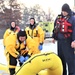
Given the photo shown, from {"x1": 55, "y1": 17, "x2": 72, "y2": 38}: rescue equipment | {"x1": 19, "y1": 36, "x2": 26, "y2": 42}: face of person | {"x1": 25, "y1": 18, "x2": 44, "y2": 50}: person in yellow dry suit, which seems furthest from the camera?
{"x1": 25, "y1": 18, "x2": 44, "y2": 50}: person in yellow dry suit

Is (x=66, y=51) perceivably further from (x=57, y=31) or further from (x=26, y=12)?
(x=26, y=12)

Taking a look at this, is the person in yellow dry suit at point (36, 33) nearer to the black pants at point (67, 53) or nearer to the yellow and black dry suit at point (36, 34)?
the yellow and black dry suit at point (36, 34)

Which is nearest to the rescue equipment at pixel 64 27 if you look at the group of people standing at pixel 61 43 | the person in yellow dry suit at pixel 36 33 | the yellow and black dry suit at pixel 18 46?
the group of people standing at pixel 61 43

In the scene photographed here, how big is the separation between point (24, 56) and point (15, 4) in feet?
28.9

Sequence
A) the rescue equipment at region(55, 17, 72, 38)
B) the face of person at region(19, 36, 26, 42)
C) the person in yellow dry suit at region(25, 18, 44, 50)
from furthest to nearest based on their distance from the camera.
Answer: the person in yellow dry suit at region(25, 18, 44, 50), the face of person at region(19, 36, 26, 42), the rescue equipment at region(55, 17, 72, 38)

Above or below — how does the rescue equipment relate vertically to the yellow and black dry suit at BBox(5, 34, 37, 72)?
above

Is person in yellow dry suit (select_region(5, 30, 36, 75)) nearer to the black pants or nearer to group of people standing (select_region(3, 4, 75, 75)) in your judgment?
group of people standing (select_region(3, 4, 75, 75))

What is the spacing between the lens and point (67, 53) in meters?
3.83

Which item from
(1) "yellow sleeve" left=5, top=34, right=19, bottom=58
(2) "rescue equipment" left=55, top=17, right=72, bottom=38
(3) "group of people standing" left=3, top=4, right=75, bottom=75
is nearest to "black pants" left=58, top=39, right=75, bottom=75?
(3) "group of people standing" left=3, top=4, right=75, bottom=75

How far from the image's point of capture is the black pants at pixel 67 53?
3.82m

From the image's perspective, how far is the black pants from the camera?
382cm

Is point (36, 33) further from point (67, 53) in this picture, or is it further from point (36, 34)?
point (67, 53)

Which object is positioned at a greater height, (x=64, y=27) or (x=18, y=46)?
(x=64, y=27)

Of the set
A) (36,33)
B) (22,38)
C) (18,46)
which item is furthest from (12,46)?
(36,33)
